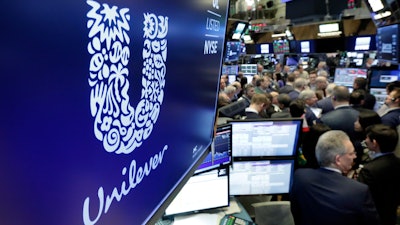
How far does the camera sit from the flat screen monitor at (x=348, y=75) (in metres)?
8.15

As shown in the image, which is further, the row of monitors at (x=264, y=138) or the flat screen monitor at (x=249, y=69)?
the flat screen monitor at (x=249, y=69)

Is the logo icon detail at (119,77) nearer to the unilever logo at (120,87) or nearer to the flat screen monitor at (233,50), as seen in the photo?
the unilever logo at (120,87)

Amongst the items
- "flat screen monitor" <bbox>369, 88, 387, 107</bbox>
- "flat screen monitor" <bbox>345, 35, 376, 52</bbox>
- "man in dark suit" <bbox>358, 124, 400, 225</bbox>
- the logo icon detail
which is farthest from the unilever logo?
"flat screen monitor" <bbox>345, 35, 376, 52</bbox>

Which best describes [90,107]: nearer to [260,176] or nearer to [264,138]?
[264,138]

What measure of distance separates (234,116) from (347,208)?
5.56ft

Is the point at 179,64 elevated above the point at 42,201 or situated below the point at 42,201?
above

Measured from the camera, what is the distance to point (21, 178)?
416 millimetres

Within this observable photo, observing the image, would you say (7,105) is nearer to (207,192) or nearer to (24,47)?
(24,47)

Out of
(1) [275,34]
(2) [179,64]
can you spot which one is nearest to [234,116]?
(2) [179,64]

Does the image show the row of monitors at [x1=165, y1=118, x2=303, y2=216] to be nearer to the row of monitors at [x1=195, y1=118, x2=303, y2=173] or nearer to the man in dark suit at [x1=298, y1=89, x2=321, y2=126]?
the row of monitors at [x1=195, y1=118, x2=303, y2=173]

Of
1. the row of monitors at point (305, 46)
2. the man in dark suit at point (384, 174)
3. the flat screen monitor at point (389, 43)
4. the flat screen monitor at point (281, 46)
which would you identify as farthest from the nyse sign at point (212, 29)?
the flat screen monitor at point (281, 46)

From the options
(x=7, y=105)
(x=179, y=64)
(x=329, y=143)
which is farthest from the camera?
(x=329, y=143)

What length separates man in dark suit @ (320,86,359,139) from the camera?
4.65m

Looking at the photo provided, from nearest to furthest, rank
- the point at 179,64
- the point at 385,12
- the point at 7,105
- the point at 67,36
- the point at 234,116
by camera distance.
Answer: the point at 7,105
the point at 67,36
the point at 179,64
the point at 234,116
the point at 385,12
